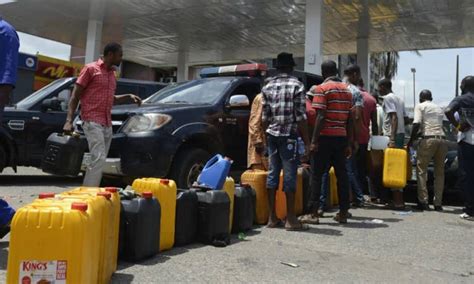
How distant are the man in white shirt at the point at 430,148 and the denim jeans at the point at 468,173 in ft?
1.48

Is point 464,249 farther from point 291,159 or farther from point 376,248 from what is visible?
point 291,159

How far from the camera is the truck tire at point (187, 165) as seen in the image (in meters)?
6.13

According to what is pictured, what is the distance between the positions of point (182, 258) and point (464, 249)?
280 cm

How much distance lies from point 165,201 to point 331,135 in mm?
2357

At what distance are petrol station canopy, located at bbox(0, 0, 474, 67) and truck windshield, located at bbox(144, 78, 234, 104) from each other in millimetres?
7404

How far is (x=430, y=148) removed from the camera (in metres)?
7.13

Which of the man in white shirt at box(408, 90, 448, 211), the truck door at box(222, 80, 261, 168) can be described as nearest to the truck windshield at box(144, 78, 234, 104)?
the truck door at box(222, 80, 261, 168)

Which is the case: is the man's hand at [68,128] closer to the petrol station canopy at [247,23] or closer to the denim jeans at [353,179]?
the denim jeans at [353,179]

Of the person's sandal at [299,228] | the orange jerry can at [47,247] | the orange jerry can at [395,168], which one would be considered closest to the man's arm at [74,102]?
the person's sandal at [299,228]

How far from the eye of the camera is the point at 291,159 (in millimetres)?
5180

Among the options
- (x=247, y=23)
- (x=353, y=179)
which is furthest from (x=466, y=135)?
Answer: (x=247, y=23)

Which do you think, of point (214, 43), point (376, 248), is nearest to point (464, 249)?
point (376, 248)

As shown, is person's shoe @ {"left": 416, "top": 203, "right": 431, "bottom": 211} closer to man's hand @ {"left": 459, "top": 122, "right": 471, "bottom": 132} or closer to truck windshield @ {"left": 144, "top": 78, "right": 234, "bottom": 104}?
man's hand @ {"left": 459, "top": 122, "right": 471, "bottom": 132}

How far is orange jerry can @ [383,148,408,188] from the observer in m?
6.86
